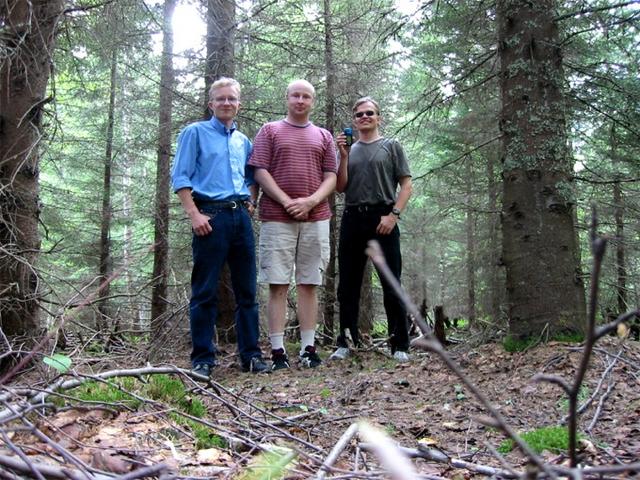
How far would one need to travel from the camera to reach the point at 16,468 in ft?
4.28

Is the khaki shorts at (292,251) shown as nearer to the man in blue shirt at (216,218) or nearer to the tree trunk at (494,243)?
the man in blue shirt at (216,218)

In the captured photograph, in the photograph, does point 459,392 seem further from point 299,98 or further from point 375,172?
point 299,98

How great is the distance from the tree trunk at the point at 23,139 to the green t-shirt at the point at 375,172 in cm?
288

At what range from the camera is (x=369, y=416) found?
11.2 feet

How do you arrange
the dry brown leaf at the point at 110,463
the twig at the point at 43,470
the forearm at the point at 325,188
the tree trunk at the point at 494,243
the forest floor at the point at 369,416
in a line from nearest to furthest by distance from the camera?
the twig at the point at 43,470 → the dry brown leaf at the point at 110,463 → the forest floor at the point at 369,416 → the forearm at the point at 325,188 → the tree trunk at the point at 494,243

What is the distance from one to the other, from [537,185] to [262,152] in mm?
2473

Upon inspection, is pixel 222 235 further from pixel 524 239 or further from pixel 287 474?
pixel 287 474

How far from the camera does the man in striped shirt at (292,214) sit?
16.3 feet

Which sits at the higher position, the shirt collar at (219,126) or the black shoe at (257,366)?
the shirt collar at (219,126)

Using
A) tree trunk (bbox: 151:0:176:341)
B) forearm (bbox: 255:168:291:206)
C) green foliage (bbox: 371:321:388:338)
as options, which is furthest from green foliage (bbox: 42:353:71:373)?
green foliage (bbox: 371:321:388:338)

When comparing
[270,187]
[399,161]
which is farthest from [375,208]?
[270,187]

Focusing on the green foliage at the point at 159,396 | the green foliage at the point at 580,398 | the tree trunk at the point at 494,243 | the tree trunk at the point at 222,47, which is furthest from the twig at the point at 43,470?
the tree trunk at the point at 494,243

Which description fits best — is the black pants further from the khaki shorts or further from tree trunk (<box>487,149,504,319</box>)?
tree trunk (<box>487,149,504,319</box>)

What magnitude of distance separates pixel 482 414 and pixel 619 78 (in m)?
4.29
